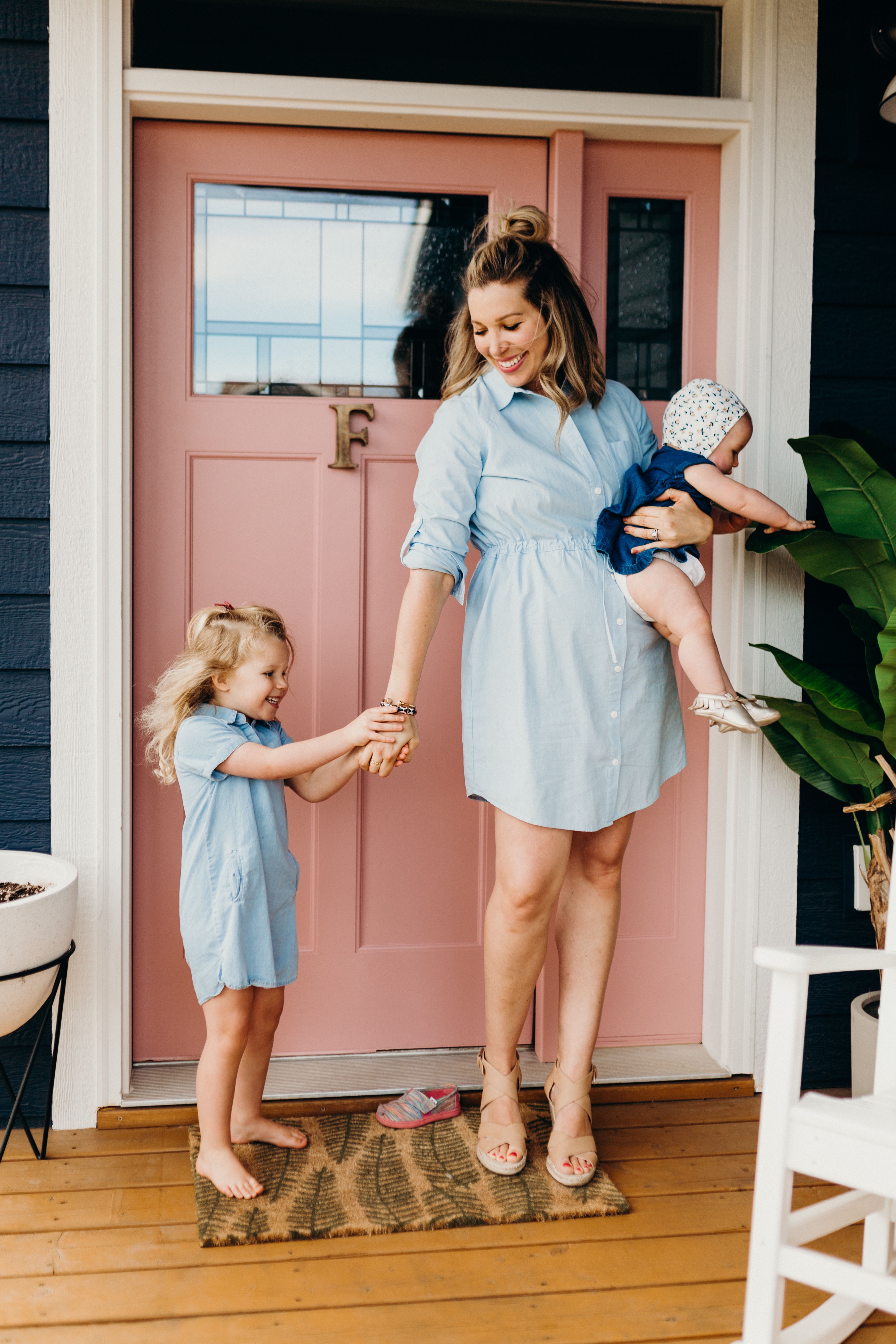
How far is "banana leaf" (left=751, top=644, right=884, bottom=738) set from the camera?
1.93 m

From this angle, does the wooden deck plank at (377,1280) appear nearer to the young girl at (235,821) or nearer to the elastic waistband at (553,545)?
the young girl at (235,821)

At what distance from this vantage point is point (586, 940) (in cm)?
190

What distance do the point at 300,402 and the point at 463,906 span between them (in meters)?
1.18

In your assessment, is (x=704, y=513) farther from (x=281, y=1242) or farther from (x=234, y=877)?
(x=281, y=1242)

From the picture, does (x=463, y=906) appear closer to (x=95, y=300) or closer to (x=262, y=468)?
(x=262, y=468)

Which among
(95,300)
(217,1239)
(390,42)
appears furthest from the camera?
(390,42)

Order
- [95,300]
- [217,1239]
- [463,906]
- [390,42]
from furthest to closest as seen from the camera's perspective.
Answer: [463,906] < [390,42] < [95,300] < [217,1239]

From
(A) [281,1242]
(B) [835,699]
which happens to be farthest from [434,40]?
(A) [281,1242]

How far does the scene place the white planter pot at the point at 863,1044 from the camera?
6.69 ft

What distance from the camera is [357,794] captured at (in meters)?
2.27

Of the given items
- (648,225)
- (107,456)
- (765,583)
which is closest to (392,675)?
(107,456)

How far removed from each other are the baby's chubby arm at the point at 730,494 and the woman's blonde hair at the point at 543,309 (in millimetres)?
231

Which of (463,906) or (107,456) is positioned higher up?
(107,456)

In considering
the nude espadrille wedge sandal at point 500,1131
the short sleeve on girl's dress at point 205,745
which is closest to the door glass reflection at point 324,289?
the short sleeve on girl's dress at point 205,745
